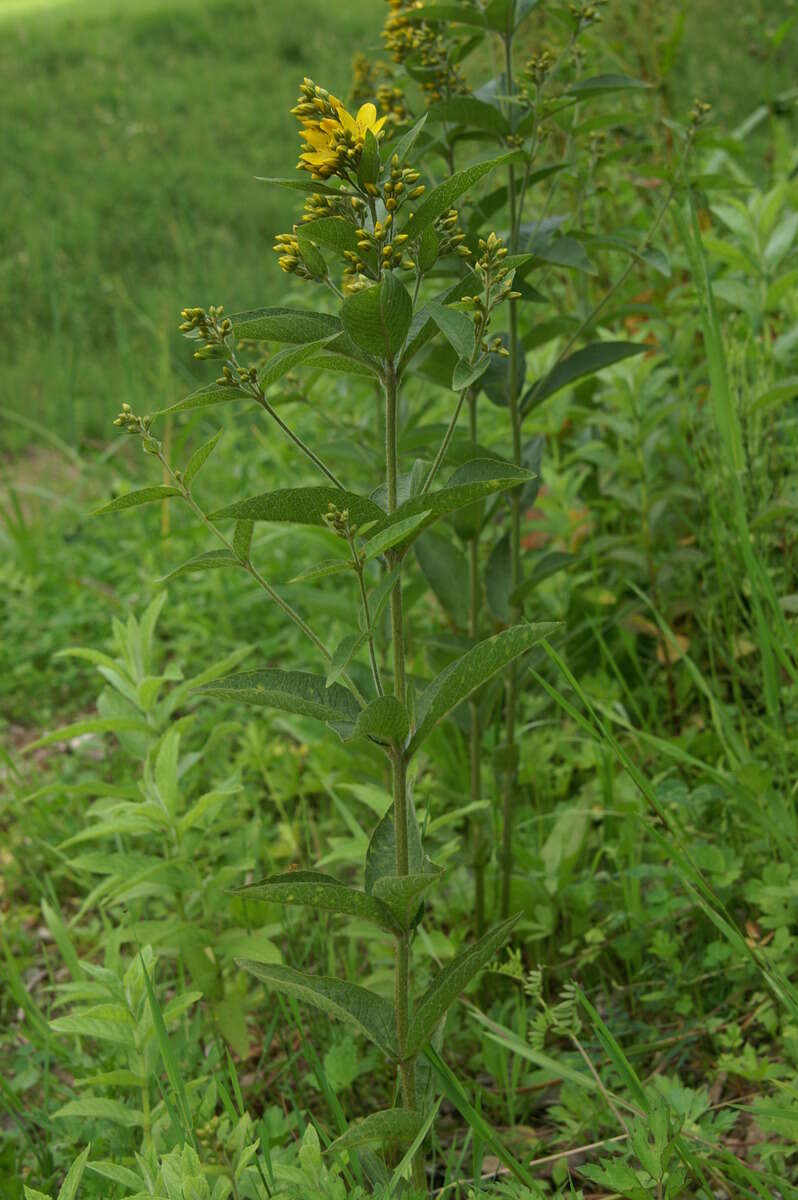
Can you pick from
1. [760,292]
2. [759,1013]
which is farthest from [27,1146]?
[760,292]

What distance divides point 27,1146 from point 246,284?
4.71 m

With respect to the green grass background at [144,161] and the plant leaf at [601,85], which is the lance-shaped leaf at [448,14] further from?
the green grass background at [144,161]

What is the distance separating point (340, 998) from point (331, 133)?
32.3 inches

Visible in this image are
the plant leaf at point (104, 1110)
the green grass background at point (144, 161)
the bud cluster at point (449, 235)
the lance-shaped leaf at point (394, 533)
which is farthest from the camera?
the green grass background at point (144, 161)

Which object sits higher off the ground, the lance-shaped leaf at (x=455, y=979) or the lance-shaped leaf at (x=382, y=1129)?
the lance-shaped leaf at (x=455, y=979)

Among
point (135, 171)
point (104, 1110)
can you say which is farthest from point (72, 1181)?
point (135, 171)

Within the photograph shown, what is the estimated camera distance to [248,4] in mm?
10148

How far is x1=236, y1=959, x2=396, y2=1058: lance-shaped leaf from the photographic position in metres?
1.09

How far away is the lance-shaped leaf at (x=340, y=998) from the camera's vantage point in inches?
42.9

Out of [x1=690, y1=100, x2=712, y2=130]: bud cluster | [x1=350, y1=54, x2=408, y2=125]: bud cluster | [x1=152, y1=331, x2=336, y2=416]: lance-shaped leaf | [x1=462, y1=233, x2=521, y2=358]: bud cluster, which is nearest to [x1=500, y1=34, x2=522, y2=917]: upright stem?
[x1=350, y1=54, x2=408, y2=125]: bud cluster

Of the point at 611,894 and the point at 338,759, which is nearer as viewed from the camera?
the point at 611,894

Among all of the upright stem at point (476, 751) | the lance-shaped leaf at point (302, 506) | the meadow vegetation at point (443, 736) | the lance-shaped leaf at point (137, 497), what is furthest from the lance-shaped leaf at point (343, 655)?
the upright stem at point (476, 751)

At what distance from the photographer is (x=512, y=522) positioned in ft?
5.24

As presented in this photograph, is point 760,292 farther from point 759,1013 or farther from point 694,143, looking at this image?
point 759,1013
